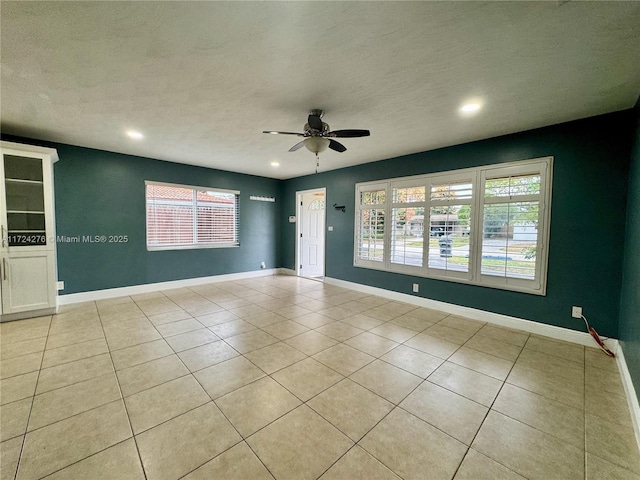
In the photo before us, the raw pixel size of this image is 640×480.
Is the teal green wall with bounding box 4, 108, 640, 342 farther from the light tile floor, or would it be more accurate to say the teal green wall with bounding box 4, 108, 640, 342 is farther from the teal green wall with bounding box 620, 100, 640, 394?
the light tile floor

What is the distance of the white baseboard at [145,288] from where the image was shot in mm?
4160

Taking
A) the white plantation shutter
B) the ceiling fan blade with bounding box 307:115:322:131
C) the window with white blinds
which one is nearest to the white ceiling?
the ceiling fan blade with bounding box 307:115:322:131

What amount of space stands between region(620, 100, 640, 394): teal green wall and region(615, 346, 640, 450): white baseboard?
67mm

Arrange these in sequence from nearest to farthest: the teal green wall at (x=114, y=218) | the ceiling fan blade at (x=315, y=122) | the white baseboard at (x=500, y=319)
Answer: the ceiling fan blade at (x=315, y=122), the white baseboard at (x=500, y=319), the teal green wall at (x=114, y=218)

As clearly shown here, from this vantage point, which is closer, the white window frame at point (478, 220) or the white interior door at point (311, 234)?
the white window frame at point (478, 220)

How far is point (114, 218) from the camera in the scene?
177 inches

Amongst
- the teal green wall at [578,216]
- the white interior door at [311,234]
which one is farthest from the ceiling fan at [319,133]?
the white interior door at [311,234]

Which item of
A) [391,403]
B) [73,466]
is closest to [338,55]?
[391,403]

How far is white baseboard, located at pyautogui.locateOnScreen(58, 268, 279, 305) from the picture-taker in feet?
13.6

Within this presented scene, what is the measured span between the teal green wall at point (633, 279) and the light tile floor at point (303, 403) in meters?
0.31

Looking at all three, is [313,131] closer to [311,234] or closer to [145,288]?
[311,234]

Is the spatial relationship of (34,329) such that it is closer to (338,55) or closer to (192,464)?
(192,464)

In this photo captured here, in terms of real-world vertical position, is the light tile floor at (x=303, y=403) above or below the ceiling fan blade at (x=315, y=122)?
below

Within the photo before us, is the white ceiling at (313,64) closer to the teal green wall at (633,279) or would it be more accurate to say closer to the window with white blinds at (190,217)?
the teal green wall at (633,279)
